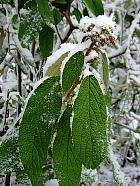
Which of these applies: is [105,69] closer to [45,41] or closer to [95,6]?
[95,6]

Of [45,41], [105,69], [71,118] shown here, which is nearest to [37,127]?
[71,118]

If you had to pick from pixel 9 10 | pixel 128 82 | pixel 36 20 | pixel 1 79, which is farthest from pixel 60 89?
pixel 128 82

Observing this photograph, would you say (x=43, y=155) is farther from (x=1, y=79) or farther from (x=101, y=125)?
(x=1, y=79)

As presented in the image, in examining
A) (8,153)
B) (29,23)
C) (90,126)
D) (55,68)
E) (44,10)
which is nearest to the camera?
(90,126)

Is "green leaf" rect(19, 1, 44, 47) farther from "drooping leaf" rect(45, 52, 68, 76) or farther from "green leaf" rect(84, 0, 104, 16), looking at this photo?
"drooping leaf" rect(45, 52, 68, 76)

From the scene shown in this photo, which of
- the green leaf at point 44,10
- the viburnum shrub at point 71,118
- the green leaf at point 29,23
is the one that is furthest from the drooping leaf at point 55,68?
the green leaf at point 29,23

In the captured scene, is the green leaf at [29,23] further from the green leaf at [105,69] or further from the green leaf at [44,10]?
the green leaf at [105,69]

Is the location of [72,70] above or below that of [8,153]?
above
